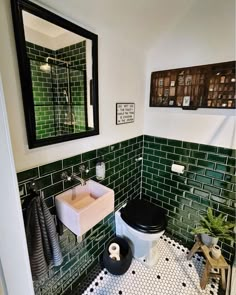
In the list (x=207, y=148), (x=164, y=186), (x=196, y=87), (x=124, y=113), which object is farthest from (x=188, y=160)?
(x=124, y=113)

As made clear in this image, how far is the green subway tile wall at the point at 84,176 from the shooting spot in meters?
1.15

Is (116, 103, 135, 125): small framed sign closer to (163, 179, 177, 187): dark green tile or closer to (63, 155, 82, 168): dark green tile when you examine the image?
(63, 155, 82, 168): dark green tile

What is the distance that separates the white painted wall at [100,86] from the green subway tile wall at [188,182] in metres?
0.41

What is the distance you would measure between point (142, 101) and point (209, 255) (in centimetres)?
167

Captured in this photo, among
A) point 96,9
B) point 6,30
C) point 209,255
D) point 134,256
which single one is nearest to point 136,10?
point 96,9

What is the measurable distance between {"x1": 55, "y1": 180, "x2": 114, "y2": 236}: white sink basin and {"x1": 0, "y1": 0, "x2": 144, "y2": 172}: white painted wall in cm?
31

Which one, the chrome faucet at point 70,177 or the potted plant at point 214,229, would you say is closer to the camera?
the chrome faucet at point 70,177

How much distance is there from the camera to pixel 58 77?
1209 millimetres

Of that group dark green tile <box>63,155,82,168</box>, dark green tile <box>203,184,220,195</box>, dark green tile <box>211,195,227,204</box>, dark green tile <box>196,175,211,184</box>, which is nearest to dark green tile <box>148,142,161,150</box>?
dark green tile <box>196,175,211,184</box>

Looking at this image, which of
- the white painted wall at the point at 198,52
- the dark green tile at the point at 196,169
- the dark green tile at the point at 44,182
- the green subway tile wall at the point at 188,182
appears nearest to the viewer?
the dark green tile at the point at 44,182

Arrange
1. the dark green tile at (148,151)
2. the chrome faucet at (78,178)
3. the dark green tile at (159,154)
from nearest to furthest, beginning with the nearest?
the chrome faucet at (78,178) < the dark green tile at (159,154) < the dark green tile at (148,151)

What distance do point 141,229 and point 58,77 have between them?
1.48 m

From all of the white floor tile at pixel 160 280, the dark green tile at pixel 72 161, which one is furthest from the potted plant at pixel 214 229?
the dark green tile at pixel 72 161

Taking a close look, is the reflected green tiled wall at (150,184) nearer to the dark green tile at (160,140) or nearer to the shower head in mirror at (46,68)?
the dark green tile at (160,140)
